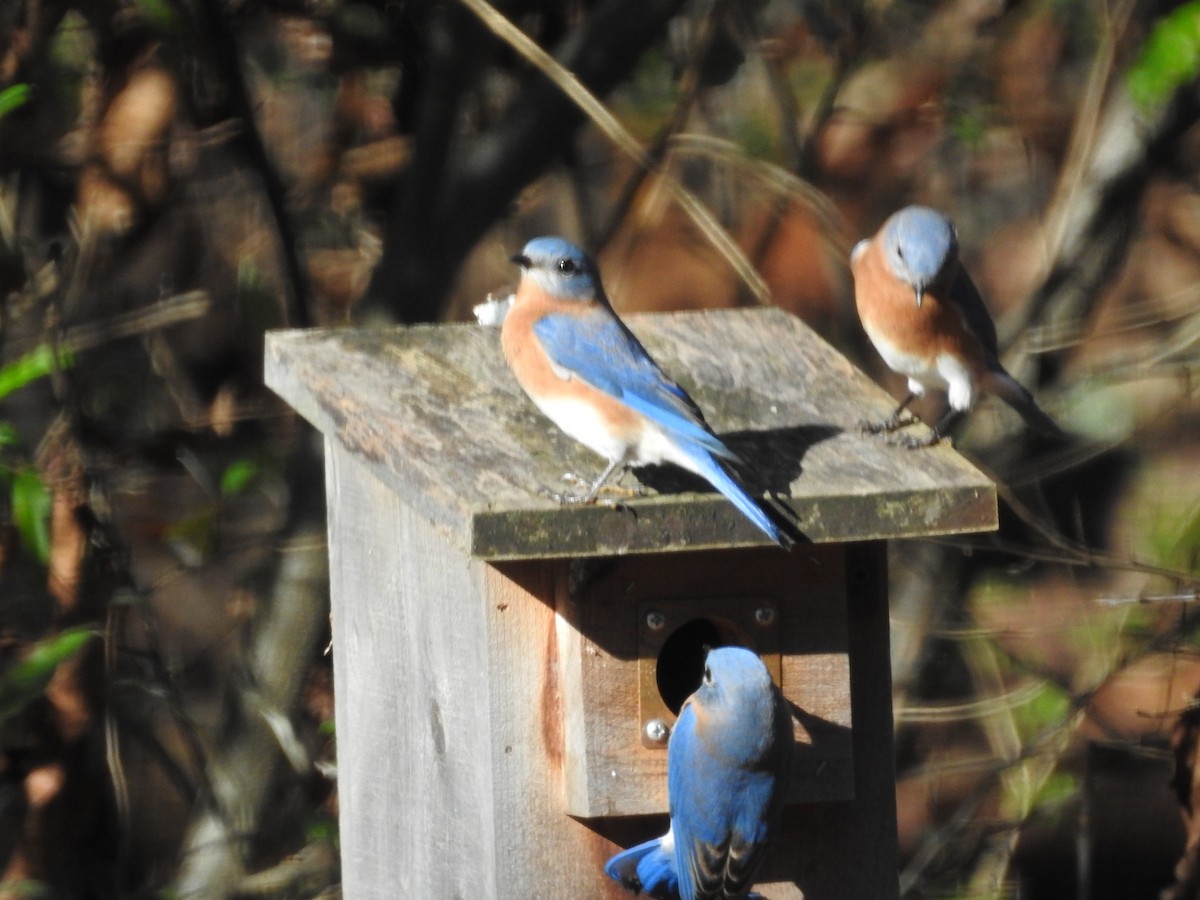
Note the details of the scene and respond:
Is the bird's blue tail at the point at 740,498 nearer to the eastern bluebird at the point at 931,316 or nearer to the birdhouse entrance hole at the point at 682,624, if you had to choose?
the birdhouse entrance hole at the point at 682,624

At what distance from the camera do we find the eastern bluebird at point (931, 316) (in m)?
3.68

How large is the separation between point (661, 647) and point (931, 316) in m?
1.27

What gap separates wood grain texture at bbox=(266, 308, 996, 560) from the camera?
241cm

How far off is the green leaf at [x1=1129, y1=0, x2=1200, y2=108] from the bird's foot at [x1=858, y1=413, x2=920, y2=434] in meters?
1.65

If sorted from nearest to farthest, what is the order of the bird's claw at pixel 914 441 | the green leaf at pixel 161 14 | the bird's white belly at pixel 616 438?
the bird's white belly at pixel 616 438
the bird's claw at pixel 914 441
the green leaf at pixel 161 14

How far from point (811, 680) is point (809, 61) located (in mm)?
3190

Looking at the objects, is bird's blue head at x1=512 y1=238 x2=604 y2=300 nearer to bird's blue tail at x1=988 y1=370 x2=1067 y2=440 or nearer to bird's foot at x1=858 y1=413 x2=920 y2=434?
bird's foot at x1=858 y1=413 x2=920 y2=434

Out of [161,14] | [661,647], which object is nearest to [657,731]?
[661,647]

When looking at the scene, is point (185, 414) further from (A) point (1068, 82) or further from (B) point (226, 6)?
(A) point (1068, 82)

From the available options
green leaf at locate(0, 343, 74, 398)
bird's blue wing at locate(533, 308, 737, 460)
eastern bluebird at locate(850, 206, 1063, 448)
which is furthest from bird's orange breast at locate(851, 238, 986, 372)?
green leaf at locate(0, 343, 74, 398)

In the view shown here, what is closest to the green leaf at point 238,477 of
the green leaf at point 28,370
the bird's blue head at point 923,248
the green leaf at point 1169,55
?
the green leaf at point 28,370

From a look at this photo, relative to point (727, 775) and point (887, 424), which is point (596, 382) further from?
point (727, 775)

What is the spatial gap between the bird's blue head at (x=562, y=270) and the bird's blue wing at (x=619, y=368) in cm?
7

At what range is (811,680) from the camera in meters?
2.70
